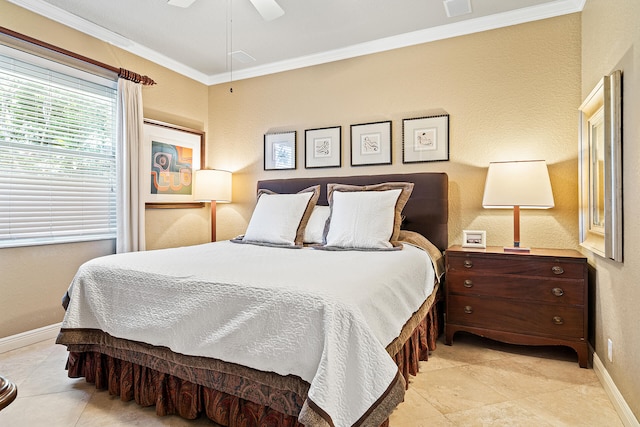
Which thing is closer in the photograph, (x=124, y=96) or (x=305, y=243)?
(x=305, y=243)

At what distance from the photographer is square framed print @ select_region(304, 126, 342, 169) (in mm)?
3797

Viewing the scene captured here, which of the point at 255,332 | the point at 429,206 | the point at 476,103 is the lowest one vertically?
the point at 255,332

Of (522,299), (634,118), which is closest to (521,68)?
(634,118)

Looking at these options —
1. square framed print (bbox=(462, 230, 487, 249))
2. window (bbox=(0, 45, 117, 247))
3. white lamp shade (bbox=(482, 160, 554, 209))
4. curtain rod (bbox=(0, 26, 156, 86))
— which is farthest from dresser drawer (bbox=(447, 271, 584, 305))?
curtain rod (bbox=(0, 26, 156, 86))

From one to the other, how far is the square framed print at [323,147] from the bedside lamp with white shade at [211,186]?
3.24 feet

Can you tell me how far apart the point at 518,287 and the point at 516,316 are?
0.69 feet

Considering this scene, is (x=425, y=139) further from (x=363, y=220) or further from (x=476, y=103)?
(x=363, y=220)

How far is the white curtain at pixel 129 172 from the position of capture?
338 cm

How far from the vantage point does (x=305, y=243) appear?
3154mm

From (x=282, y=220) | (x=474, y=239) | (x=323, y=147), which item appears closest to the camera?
(x=474, y=239)

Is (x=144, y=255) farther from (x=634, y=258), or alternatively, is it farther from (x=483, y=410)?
(x=634, y=258)

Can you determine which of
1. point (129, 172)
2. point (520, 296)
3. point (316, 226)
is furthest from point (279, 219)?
point (520, 296)

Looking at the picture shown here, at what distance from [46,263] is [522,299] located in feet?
12.3

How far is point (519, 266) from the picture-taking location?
257 cm
